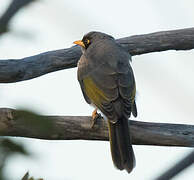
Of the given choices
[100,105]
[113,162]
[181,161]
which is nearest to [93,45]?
[100,105]

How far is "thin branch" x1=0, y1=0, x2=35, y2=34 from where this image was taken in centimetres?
93

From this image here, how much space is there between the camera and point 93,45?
5.77 m

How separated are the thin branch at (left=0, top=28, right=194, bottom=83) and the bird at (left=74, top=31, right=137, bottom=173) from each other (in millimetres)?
120

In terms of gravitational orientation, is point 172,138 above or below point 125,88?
below

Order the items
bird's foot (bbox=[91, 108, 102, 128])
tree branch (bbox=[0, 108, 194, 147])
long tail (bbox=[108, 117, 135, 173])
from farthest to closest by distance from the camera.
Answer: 1. long tail (bbox=[108, 117, 135, 173])
2. bird's foot (bbox=[91, 108, 102, 128])
3. tree branch (bbox=[0, 108, 194, 147])

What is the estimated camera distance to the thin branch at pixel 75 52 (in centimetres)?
433

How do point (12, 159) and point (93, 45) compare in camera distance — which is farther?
point (93, 45)

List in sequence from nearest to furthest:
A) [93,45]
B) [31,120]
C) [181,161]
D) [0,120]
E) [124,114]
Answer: [31,120], [181,161], [0,120], [124,114], [93,45]

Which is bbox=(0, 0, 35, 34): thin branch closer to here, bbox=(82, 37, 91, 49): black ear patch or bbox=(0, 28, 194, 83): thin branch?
bbox=(0, 28, 194, 83): thin branch

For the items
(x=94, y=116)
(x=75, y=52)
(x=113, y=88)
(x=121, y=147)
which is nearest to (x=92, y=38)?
(x=75, y=52)

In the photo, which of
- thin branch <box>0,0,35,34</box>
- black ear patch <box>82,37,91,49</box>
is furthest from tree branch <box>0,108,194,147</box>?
thin branch <box>0,0,35,34</box>

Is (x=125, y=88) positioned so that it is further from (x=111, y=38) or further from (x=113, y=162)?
(x=111, y=38)

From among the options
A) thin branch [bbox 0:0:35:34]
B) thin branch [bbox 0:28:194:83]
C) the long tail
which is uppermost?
thin branch [bbox 0:28:194:83]

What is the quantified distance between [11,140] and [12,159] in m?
0.04
